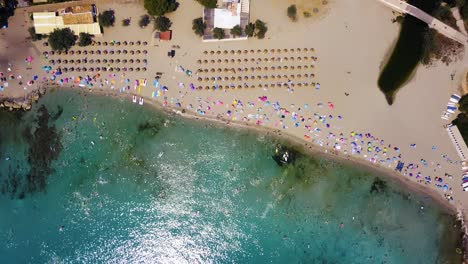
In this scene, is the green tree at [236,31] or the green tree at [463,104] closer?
the green tree at [236,31]

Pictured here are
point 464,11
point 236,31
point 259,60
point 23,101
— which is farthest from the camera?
point 259,60

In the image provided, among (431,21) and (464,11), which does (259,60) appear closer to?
(431,21)

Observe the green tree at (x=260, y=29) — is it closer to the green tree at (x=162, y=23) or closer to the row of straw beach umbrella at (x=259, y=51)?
the row of straw beach umbrella at (x=259, y=51)

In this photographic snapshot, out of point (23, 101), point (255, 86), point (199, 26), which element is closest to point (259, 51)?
point (255, 86)

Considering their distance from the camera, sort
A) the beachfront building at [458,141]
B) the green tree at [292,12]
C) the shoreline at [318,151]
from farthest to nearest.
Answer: the beachfront building at [458,141]
the shoreline at [318,151]
the green tree at [292,12]

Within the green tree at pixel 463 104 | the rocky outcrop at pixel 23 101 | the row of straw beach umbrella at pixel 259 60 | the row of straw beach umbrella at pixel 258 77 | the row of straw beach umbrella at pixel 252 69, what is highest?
the row of straw beach umbrella at pixel 259 60

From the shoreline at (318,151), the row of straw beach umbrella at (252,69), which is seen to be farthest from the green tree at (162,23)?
the shoreline at (318,151)
